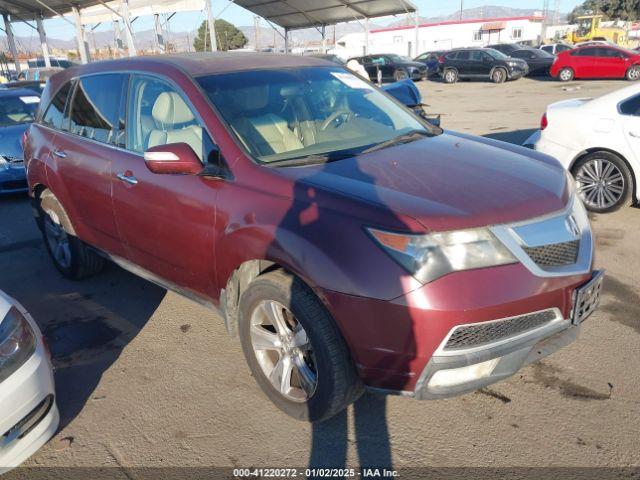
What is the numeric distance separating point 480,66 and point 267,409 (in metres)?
26.6

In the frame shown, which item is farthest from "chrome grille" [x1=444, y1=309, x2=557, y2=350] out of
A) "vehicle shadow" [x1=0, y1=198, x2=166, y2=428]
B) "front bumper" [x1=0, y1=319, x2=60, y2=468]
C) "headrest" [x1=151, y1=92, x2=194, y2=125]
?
"vehicle shadow" [x1=0, y1=198, x2=166, y2=428]

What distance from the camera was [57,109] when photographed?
4551mm

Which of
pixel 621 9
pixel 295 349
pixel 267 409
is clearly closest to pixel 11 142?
pixel 267 409

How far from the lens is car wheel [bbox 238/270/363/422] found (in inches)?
96.5

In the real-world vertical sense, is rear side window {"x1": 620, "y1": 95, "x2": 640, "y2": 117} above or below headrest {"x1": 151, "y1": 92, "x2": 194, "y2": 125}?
below

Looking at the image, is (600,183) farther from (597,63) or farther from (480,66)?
(480,66)

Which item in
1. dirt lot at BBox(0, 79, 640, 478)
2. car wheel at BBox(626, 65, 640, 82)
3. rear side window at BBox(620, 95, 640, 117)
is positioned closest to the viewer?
dirt lot at BBox(0, 79, 640, 478)

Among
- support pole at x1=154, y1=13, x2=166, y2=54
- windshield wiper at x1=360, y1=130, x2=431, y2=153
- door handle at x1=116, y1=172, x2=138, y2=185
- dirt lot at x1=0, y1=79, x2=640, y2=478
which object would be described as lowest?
dirt lot at x1=0, y1=79, x2=640, y2=478

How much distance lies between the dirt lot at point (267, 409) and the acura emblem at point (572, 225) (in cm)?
94

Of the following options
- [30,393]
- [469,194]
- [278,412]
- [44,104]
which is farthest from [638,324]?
[44,104]

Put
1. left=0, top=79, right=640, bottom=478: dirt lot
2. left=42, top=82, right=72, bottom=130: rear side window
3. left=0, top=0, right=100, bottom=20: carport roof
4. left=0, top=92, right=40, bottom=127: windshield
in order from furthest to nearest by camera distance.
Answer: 1. left=0, top=0, right=100, bottom=20: carport roof
2. left=0, top=92, right=40, bottom=127: windshield
3. left=42, top=82, right=72, bottom=130: rear side window
4. left=0, top=79, right=640, bottom=478: dirt lot

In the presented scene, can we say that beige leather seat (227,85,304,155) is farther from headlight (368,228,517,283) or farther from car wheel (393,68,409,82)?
car wheel (393,68,409,82)

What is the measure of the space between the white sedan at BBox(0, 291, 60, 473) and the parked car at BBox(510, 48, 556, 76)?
94.0 ft

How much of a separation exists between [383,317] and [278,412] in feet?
3.34
